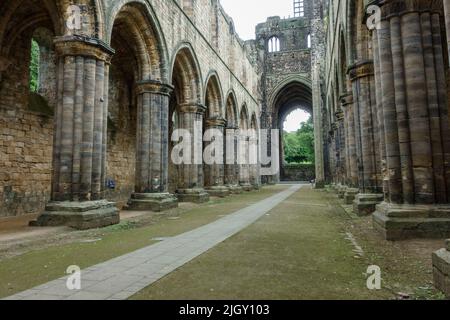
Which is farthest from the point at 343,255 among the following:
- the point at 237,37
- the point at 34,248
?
the point at 237,37

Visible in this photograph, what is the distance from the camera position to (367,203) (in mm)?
9289

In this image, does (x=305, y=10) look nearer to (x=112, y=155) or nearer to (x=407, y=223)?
(x=112, y=155)

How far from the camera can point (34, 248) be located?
18.7 ft

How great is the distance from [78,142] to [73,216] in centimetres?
177

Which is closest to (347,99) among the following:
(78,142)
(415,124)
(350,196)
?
(350,196)

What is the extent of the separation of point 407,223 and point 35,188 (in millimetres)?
11111

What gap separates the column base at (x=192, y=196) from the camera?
15.3 meters

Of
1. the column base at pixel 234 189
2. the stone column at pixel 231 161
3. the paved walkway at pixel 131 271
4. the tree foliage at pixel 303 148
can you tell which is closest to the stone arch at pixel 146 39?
the paved walkway at pixel 131 271

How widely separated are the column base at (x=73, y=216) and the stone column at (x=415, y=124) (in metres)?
6.15

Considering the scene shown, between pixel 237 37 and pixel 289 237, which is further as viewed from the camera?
pixel 237 37

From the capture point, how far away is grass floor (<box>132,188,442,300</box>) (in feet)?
10.4

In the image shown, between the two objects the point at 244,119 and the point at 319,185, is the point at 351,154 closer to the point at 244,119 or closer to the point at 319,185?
the point at 319,185

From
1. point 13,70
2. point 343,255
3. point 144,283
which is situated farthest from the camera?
point 13,70
